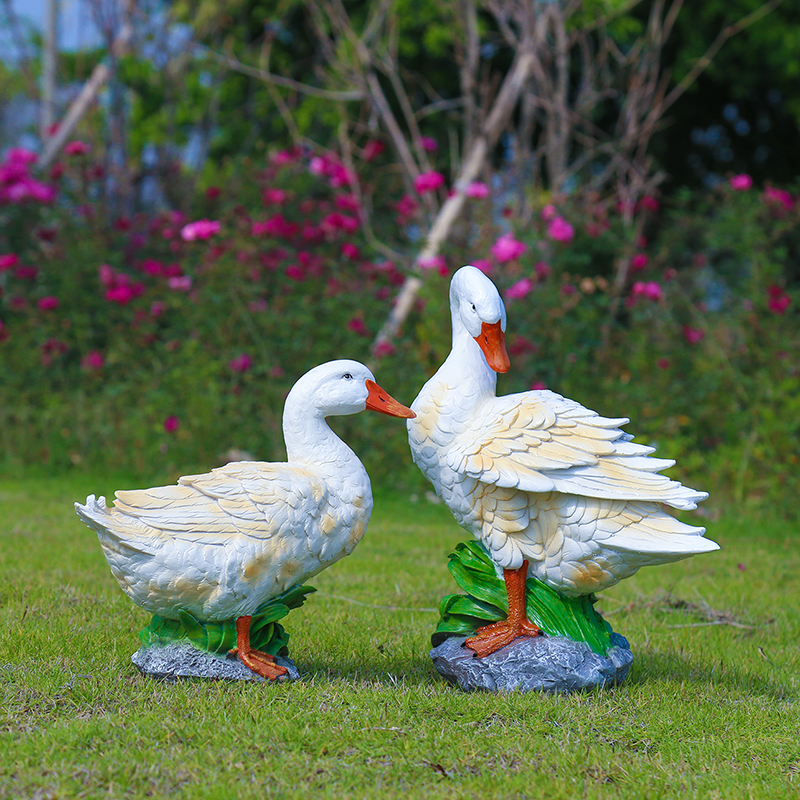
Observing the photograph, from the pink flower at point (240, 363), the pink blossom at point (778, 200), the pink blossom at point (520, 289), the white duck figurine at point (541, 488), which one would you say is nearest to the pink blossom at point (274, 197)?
the pink flower at point (240, 363)

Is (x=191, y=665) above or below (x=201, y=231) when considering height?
below

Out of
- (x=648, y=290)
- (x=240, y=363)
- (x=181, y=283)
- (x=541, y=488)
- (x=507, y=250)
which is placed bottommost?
A: (x=240, y=363)

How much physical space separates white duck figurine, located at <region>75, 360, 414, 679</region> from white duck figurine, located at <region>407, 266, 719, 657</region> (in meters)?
0.34

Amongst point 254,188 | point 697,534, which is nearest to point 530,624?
point 697,534

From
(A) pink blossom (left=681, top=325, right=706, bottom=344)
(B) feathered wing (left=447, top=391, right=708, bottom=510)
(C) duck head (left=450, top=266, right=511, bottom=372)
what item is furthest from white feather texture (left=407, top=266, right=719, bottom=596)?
(A) pink blossom (left=681, top=325, right=706, bottom=344)

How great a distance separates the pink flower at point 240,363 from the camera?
25.0ft

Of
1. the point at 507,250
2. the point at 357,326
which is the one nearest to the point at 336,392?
the point at 507,250

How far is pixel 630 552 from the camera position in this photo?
3.33 metres

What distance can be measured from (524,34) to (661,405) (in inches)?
143

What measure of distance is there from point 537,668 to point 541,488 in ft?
2.18

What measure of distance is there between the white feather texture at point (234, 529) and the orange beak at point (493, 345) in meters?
0.60

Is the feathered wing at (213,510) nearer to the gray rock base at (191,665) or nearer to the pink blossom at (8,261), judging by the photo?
the gray rock base at (191,665)

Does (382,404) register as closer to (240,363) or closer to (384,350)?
(384,350)

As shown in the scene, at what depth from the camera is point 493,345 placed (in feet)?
12.1
